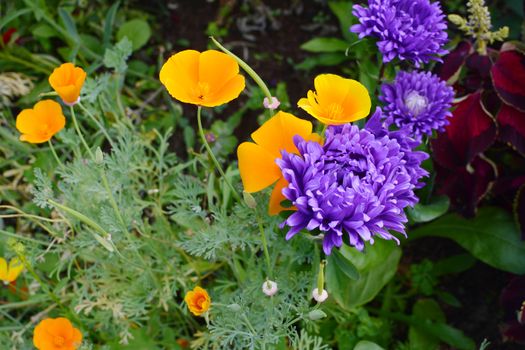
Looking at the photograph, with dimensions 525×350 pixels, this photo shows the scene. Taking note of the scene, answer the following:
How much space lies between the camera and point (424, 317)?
1.47 metres

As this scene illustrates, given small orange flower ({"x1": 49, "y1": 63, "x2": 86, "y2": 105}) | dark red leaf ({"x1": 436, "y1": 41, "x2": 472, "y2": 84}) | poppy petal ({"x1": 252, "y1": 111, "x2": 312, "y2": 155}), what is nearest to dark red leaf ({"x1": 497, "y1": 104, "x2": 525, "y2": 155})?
dark red leaf ({"x1": 436, "y1": 41, "x2": 472, "y2": 84})

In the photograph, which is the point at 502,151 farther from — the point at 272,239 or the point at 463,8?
the point at 272,239

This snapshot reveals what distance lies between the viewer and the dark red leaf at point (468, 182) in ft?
4.56

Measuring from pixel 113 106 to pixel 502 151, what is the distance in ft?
3.27

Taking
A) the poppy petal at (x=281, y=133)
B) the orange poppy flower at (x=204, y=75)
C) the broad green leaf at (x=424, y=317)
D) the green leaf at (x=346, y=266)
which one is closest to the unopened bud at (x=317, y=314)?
the green leaf at (x=346, y=266)

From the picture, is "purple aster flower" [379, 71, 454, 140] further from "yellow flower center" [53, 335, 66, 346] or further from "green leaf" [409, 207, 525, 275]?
"yellow flower center" [53, 335, 66, 346]

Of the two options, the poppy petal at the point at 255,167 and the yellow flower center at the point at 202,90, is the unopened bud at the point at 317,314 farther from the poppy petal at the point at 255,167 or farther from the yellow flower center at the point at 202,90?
the yellow flower center at the point at 202,90

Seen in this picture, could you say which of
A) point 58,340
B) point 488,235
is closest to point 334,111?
point 58,340

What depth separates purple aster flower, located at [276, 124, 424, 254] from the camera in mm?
805

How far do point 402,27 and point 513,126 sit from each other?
0.49m

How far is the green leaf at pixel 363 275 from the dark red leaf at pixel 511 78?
0.42 m

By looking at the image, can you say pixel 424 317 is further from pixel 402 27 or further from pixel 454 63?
pixel 402 27

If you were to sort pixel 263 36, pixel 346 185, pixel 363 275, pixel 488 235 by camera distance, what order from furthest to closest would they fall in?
pixel 263 36 → pixel 488 235 → pixel 363 275 → pixel 346 185

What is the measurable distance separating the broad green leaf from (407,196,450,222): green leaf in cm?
28
